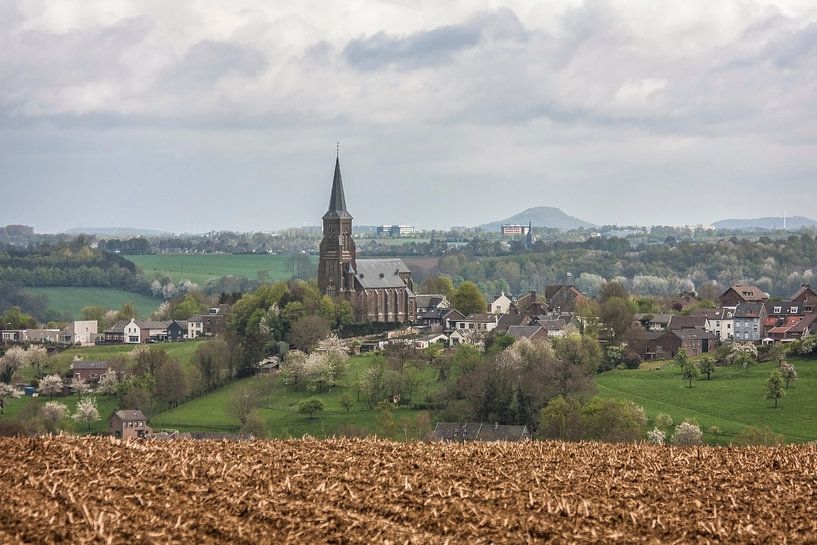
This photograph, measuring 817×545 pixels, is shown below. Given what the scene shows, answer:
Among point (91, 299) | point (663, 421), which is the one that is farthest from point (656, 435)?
point (91, 299)

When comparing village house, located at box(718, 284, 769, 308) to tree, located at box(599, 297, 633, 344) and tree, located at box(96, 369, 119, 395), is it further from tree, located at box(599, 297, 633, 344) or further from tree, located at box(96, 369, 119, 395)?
tree, located at box(96, 369, 119, 395)

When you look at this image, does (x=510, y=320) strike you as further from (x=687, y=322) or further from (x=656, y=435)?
(x=656, y=435)

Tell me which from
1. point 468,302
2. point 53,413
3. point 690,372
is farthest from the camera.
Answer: point 468,302

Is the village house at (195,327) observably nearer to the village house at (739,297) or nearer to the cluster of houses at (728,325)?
the cluster of houses at (728,325)

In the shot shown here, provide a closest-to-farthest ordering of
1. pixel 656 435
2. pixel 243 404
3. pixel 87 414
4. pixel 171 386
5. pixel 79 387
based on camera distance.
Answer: pixel 656 435
pixel 243 404
pixel 87 414
pixel 171 386
pixel 79 387

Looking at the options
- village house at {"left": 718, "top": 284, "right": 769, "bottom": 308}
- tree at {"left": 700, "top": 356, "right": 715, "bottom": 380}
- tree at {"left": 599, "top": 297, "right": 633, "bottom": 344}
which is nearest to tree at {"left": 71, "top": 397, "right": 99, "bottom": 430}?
tree at {"left": 700, "top": 356, "right": 715, "bottom": 380}

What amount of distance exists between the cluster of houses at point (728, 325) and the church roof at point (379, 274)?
81.0 feet

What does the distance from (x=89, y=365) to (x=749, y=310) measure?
47236 mm

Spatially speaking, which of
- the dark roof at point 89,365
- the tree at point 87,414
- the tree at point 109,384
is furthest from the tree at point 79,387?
the tree at point 87,414

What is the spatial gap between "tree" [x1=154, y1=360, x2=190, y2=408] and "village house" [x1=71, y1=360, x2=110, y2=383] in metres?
9.26

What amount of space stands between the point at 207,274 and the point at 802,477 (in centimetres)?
17844

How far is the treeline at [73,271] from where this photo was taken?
162m

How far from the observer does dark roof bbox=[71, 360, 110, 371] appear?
Answer: 3078 inches

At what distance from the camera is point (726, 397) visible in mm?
59344
